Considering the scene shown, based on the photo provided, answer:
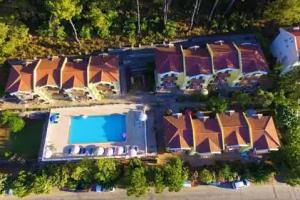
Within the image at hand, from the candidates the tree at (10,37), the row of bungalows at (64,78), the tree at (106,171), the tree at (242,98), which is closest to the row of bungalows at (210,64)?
the tree at (242,98)

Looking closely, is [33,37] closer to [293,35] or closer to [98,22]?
[98,22]

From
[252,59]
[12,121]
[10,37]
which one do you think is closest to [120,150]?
[12,121]

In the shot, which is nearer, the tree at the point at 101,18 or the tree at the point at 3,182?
the tree at the point at 3,182

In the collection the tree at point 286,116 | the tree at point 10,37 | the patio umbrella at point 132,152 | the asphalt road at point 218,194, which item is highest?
the tree at point 10,37

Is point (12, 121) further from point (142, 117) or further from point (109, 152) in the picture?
point (142, 117)

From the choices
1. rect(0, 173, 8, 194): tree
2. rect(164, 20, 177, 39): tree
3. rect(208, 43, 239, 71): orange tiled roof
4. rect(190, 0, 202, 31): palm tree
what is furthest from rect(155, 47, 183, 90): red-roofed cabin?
rect(0, 173, 8, 194): tree

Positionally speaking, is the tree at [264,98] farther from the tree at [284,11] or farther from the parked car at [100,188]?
the parked car at [100,188]

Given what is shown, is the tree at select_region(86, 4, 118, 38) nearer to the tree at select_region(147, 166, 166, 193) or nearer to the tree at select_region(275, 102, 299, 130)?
the tree at select_region(147, 166, 166, 193)
